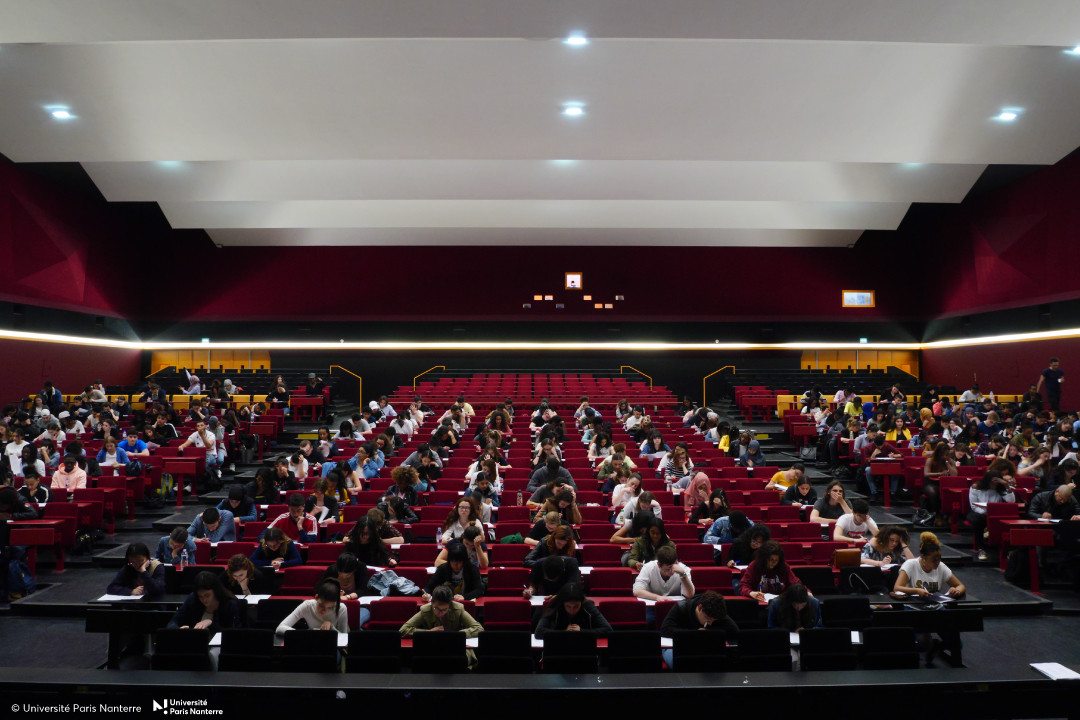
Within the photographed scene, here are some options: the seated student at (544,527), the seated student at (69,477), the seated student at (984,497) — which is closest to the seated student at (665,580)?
the seated student at (544,527)

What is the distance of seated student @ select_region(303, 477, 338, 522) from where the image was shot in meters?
7.80

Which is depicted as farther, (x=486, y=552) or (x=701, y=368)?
(x=701, y=368)

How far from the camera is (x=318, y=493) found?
8.00m

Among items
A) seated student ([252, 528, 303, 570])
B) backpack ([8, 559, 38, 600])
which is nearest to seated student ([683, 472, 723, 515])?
seated student ([252, 528, 303, 570])

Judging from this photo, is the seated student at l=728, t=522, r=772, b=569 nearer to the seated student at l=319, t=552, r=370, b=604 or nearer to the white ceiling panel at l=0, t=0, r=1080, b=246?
the seated student at l=319, t=552, r=370, b=604

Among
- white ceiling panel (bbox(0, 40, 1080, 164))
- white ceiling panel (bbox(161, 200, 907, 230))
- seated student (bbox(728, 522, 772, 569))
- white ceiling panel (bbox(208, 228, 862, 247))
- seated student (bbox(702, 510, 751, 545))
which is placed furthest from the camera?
white ceiling panel (bbox(208, 228, 862, 247))

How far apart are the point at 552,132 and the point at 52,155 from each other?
33.2ft

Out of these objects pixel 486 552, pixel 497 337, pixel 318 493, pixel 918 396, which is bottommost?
pixel 486 552

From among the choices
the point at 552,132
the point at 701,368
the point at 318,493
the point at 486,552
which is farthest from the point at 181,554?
the point at 701,368

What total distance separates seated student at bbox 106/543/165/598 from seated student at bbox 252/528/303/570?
757 millimetres

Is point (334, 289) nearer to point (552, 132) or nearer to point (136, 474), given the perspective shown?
point (552, 132)

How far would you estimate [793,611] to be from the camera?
A: 514 centimetres

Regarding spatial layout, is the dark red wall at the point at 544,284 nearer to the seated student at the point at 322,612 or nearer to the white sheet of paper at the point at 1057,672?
the seated student at the point at 322,612

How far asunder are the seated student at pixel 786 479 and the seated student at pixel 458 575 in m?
4.31
